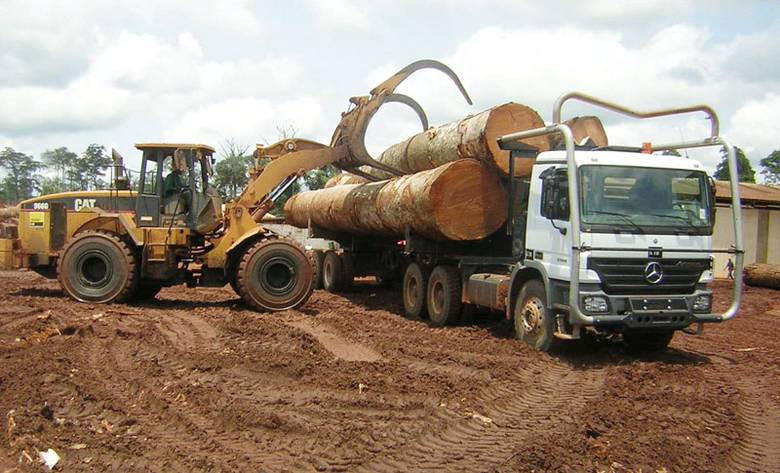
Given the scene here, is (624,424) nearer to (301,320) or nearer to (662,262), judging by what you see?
(662,262)

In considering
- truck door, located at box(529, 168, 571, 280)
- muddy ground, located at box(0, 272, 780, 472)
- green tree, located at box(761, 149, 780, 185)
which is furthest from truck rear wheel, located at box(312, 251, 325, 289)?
green tree, located at box(761, 149, 780, 185)

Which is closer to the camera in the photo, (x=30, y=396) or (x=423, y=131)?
(x=30, y=396)

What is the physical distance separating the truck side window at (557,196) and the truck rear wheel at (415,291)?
402 cm

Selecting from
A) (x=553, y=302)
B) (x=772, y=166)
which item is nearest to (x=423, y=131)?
(x=553, y=302)

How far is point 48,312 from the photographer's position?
10.6m

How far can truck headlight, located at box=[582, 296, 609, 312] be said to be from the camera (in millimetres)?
8156

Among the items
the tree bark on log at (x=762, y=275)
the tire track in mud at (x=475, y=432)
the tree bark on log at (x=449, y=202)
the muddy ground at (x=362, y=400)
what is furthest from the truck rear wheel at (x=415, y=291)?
the tree bark on log at (x=762, y=275)

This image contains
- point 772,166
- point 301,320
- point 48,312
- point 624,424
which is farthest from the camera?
point 772,166

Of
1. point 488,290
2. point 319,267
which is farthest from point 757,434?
point 319,267

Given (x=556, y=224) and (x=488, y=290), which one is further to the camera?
(x=488, y=290)

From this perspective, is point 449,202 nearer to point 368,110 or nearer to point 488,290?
point 488,290

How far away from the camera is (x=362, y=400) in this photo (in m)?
6.61

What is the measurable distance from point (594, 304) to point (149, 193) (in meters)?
7.87

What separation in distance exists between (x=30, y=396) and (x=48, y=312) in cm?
478
